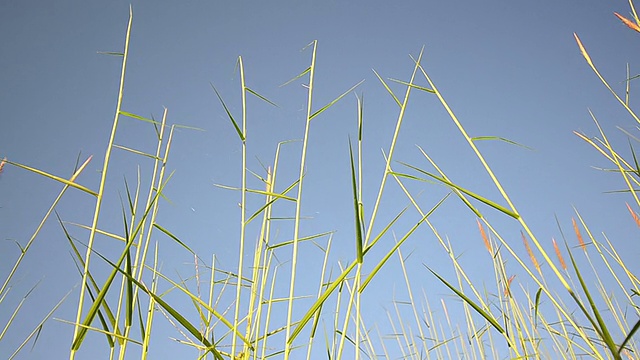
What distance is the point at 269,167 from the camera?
3.13 feet

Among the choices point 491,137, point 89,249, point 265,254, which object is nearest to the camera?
Answer: point 89,249

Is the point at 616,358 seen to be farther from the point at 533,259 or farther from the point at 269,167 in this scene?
the point at 533,259

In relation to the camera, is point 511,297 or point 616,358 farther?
point 511,297

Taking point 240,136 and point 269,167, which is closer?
point 240,136

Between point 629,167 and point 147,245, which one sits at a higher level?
point 629,167

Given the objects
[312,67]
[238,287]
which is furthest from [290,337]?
[312,67]

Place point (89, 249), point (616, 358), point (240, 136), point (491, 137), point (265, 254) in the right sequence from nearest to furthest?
point (616, 358), point (89, 249), point (491, 137), point (240, 136), point (265, 254)

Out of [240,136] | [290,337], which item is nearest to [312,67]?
[240,136]

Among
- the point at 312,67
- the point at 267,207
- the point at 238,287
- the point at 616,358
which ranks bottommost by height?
the point at 616,358

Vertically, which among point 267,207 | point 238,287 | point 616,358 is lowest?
point 616,358

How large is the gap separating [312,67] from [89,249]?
0.47 metres

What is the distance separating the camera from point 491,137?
73 cm

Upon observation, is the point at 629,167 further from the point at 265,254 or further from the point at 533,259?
the point at 265,254

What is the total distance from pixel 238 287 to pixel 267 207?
159mm
